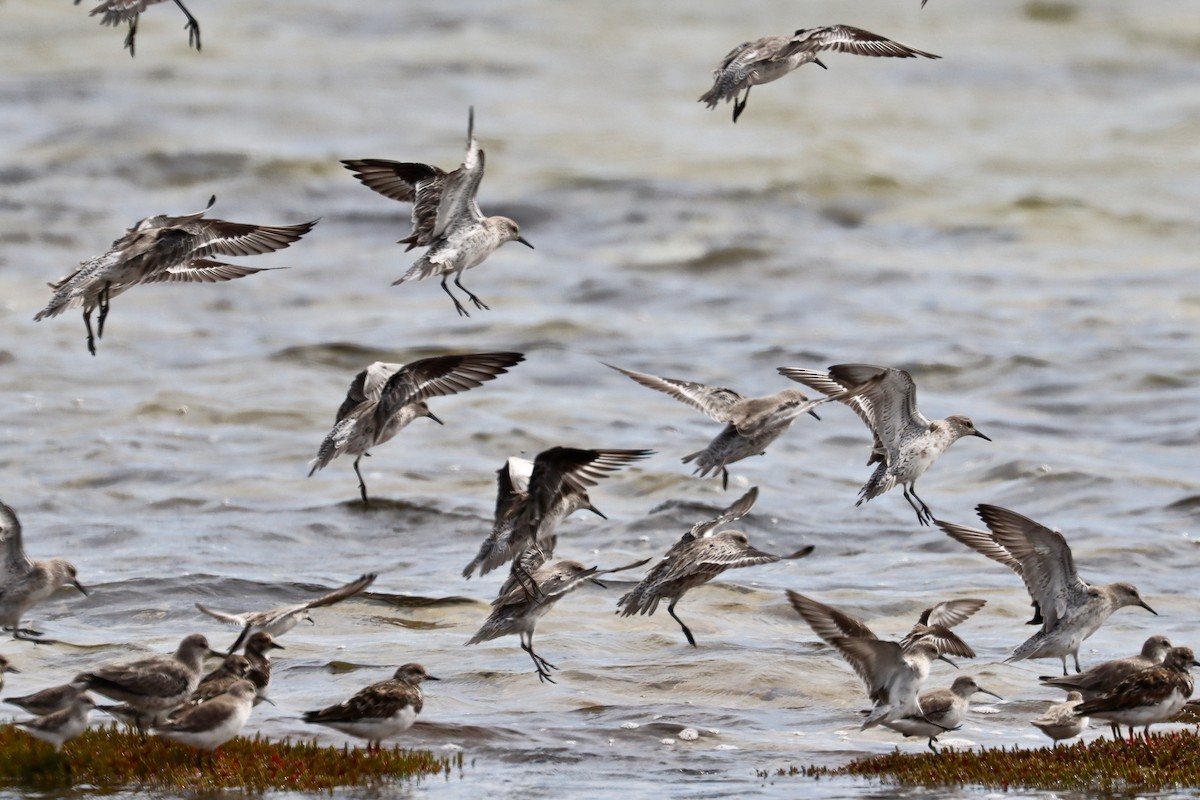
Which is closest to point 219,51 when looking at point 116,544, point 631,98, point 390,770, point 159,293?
point 631,98

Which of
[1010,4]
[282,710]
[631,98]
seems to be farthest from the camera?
[1010,4]

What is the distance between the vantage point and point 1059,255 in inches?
1455

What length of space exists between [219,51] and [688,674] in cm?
4048

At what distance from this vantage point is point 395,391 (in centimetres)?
1284

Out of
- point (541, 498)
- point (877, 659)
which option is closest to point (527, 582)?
point (541, 498)

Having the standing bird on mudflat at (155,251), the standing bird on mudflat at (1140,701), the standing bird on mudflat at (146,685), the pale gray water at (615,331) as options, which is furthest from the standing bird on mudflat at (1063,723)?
the standing bird on mudflat at (155,251)

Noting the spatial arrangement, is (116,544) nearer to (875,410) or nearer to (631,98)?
(875,410)

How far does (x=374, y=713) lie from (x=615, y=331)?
20491 millimetres

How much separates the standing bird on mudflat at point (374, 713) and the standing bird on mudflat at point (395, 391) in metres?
1.61

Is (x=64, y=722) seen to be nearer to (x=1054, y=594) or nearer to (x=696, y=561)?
(x=696, y=561)

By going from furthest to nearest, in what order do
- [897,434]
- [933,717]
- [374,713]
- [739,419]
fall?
[897,434] → [739,419] → [933,717] → [374,713]

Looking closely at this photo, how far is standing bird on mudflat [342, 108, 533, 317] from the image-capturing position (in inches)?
529

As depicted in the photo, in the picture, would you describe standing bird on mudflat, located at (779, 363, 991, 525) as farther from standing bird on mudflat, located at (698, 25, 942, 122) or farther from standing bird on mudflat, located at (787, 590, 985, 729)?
standing bird on mudflat, located at (698, 25, 942, 122)

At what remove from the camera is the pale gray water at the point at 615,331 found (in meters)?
15.4
